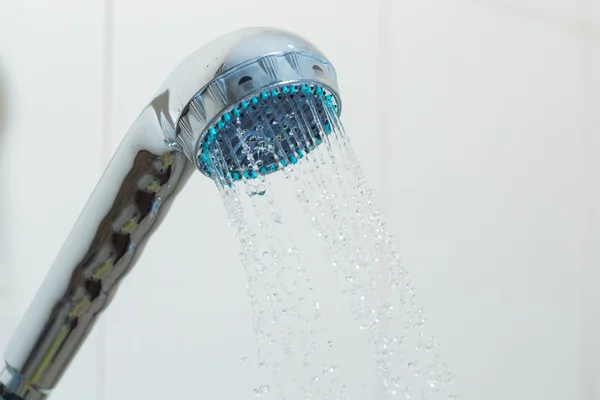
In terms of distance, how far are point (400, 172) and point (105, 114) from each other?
30cm

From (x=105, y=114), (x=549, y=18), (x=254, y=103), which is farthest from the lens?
(x=549, y=18)

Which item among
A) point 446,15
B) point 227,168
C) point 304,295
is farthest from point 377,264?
point 227,168

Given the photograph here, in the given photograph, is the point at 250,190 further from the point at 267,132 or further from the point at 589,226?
the point at 589,226

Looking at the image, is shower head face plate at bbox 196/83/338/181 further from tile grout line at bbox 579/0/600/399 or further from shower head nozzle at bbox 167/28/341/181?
tile grout line at bbox 579/0/600/399

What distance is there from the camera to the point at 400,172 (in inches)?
29.1

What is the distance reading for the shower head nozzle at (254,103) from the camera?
29 centimetres

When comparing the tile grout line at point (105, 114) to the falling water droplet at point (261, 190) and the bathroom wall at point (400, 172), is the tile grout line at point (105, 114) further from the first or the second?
the falling water droplet at point (261, 190)

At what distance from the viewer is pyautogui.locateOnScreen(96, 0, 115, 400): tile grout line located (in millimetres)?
555

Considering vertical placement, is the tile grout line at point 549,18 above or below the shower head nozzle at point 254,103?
above

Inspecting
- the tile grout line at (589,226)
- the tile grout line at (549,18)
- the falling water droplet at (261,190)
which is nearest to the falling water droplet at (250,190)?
the falling water droplet at (261,190)

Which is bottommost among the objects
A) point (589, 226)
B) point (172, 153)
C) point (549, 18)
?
point (172, 153)

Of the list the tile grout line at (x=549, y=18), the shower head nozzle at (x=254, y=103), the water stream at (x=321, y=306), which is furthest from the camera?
the tile grout line at (x=549, y=18)

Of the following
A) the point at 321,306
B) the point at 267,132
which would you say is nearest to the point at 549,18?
the point at 321,306

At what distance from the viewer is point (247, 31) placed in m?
0.31
